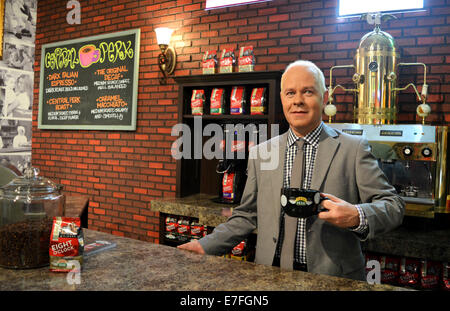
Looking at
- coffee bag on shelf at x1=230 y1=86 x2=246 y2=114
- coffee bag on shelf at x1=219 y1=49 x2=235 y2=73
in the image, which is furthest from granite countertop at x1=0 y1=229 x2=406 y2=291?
coffee bag on shelf at x1=219 y1=49 x2=235 y2=73

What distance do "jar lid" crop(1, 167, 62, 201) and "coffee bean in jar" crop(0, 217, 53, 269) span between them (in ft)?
0.34

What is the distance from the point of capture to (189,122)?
371cm

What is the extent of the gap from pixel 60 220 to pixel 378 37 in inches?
93.5

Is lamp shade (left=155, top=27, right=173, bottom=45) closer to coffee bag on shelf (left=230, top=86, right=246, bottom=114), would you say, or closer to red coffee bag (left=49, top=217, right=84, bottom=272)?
coffee bag on shelf (left=230, top=86, right=246, bottom=114)

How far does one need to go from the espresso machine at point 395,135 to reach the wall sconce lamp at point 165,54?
217 cm

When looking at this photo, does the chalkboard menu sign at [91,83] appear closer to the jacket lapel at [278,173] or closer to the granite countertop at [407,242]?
the granite countertop at [407,242]

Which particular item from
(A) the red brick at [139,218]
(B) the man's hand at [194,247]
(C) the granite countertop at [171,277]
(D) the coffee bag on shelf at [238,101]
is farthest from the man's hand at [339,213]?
(A) the red brick at [139,218]

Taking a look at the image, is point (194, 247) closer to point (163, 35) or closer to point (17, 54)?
point (17, 54)

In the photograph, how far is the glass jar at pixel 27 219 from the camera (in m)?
1.22

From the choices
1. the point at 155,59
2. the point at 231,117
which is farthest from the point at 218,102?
the point at 155,59

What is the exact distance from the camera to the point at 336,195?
5.35ft

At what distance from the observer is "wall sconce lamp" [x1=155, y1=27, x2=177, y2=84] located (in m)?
4.09
